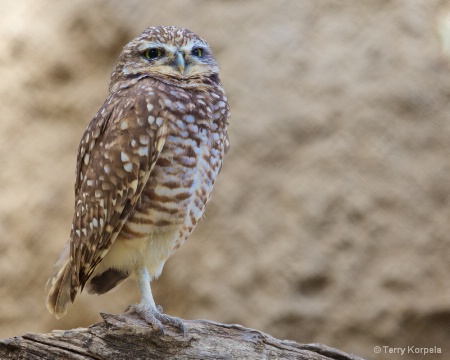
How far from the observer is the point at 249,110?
14.0 ft

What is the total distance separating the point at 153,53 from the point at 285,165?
1779 mm

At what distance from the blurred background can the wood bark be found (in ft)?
5.07

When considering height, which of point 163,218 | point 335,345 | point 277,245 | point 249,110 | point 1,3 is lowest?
point 163,218

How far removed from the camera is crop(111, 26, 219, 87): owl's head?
2.64m

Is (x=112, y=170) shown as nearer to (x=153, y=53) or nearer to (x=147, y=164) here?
(x=147, y=164)

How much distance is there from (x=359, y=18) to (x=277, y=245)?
1458mm

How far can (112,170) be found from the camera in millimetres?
2545

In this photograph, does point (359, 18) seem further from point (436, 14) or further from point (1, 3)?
point (1, 3)

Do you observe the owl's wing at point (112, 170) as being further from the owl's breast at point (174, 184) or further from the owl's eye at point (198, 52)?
the owl's eye at point (198, 52)

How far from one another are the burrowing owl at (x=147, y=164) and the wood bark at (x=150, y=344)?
0.23 ft

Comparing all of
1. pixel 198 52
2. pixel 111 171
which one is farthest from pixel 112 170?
pixel 198 52

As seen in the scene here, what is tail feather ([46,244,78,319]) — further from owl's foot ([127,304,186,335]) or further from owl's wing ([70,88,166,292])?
owl's foot ([127,304,186,335])

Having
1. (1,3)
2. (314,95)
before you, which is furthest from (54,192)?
(314,95)

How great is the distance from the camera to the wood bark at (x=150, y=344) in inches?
91.1
